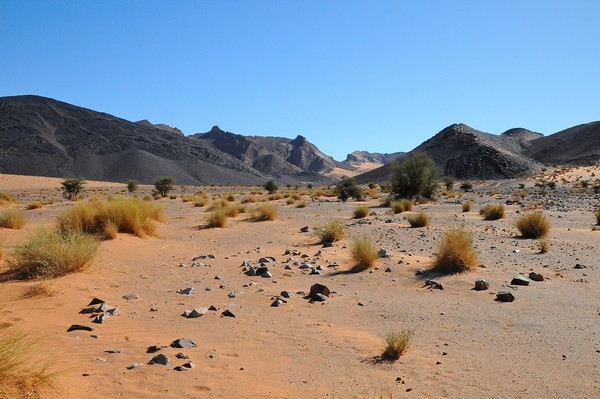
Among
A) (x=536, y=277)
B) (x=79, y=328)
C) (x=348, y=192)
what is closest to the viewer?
(x=79, y=328)

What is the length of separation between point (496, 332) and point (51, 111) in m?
147

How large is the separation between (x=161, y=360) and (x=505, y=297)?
536 cm

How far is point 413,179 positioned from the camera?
3406 centimetres

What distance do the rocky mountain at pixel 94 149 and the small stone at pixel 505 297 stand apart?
10703 centimetres

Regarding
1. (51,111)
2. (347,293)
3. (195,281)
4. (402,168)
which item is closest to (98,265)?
(195,281)

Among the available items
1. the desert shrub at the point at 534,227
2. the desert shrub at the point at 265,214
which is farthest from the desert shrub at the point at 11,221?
the desert shrub at the point at 534,227

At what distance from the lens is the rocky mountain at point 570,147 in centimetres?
8206

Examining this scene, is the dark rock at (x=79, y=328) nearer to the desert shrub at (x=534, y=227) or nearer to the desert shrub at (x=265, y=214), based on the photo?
the desert shrub at (x=534, y=227)

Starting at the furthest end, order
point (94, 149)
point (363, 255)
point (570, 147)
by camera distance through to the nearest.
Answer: point (94, 149) < point (570, 147) < point (363, 255)

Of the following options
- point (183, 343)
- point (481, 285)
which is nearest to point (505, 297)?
point (481, 285)

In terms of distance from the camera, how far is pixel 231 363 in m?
4.99

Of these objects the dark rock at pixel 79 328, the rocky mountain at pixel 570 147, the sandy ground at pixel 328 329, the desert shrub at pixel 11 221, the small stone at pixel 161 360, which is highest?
the rocky mountain at pixel 570 147

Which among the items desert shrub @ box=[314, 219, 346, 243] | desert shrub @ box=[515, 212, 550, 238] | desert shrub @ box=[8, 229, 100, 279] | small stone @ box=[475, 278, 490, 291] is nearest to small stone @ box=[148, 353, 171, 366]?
desert shrub @ box=[8, 229, 100, 279]

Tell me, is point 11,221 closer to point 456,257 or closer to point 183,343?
point 183,343
